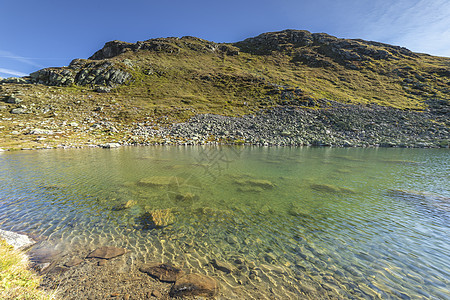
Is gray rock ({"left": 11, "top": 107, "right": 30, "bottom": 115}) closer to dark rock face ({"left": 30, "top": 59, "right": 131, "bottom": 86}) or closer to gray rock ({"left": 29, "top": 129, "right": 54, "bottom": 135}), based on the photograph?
gray rock ({"left": 29, "top": 129, "right": 54, "bottom": 135})

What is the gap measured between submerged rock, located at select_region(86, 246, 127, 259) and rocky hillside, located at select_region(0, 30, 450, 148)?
180 ft

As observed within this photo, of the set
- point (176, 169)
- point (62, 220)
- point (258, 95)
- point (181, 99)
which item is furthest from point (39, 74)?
point (62, 220)

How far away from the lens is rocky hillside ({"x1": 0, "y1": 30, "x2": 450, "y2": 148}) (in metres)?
66.1

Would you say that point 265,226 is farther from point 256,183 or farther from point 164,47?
point 164,47

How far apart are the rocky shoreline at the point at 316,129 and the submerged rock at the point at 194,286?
5193cm

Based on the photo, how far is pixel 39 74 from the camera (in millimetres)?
103312

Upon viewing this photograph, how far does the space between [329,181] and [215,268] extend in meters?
17.3

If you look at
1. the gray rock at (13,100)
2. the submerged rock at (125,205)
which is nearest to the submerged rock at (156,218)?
the submerged rock at (125,205)

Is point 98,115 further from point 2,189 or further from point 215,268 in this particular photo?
point 215,268

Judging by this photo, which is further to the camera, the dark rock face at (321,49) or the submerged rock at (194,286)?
the dark rock face at (321,49)

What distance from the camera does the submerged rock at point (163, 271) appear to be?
22.2ft

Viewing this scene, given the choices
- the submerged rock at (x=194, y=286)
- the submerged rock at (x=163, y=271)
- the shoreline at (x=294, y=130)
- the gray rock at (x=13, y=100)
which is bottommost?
the submerged rock at (x=163, y=271)

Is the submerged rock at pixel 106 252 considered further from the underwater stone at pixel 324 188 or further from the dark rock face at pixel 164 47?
the dark rock face at pixel 164 47

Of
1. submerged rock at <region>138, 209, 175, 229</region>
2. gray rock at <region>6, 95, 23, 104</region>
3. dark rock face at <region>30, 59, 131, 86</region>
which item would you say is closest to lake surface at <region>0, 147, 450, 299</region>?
submerged rock at <region>138, 209, 175, 229</region>
